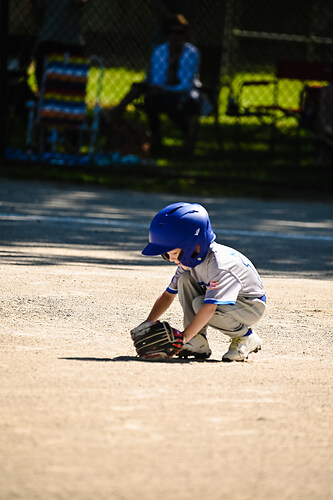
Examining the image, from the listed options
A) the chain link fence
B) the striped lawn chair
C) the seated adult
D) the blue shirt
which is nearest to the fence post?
the chain link fence

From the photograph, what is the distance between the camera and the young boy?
4.27m

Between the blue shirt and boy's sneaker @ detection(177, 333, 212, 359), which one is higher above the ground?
the blue shirt

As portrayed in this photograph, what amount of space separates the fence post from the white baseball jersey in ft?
24.9

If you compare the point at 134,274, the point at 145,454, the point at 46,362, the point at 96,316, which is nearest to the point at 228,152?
the point at 134,274

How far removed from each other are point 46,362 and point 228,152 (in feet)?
34.9

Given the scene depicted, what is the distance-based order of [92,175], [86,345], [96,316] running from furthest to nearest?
[92,175]
[96,316]
[86,345]

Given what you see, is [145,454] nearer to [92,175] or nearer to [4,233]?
[4,233]

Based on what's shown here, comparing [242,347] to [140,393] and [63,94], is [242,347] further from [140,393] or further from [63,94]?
[63,94]

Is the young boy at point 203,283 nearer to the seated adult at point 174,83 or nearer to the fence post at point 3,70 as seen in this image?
the fence post at point 3,70

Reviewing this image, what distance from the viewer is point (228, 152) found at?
14477 millimetres

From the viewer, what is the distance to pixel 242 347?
4.53 m

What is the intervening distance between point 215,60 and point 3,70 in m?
10.2

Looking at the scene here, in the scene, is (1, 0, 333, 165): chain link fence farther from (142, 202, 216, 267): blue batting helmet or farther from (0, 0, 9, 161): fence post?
(142, 202, 216, 267): blue batting helmet

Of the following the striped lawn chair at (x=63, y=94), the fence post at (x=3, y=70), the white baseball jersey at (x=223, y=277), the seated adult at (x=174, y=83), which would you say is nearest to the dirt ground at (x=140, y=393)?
the white baseball jersey at (x=223, y=277)
